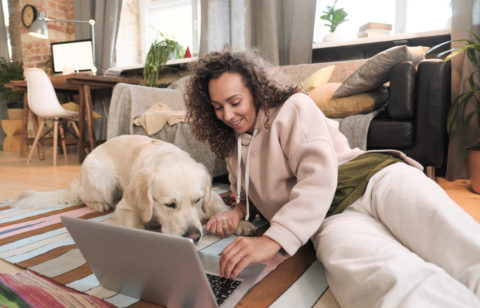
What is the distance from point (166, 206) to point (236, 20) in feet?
10.1

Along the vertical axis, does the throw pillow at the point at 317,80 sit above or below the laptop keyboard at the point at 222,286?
above

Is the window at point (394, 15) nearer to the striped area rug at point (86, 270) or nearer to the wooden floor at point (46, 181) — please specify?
the wooden floor at point (46, 181)

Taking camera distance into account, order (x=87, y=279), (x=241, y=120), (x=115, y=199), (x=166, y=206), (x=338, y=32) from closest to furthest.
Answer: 1. (x=87, y=279)
2. (x=241, y=120)
3. (x=166, y=206)
4. (x=115, y=199)
5. (x=338, y=32)

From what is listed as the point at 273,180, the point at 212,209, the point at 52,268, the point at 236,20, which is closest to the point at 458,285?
the point at 273,180

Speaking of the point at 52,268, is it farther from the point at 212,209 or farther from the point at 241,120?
the point at 241,120

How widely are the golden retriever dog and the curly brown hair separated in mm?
180

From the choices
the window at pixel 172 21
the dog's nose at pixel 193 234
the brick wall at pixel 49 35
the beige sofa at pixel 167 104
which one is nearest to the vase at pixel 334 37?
the beige sofa at pixel 167 104

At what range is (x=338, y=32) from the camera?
11.3ft

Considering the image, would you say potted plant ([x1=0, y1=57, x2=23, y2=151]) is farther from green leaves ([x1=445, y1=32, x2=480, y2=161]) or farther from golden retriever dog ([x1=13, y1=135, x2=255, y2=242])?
green leaves ([x1=445, y1=32, x2=480, y2=161])

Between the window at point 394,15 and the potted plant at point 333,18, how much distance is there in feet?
0.29

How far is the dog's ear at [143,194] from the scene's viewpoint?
4.27 ft

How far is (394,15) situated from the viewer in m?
3.46

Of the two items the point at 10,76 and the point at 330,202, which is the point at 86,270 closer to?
the point at 330,202

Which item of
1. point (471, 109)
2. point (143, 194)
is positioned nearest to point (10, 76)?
point (143, 194)
